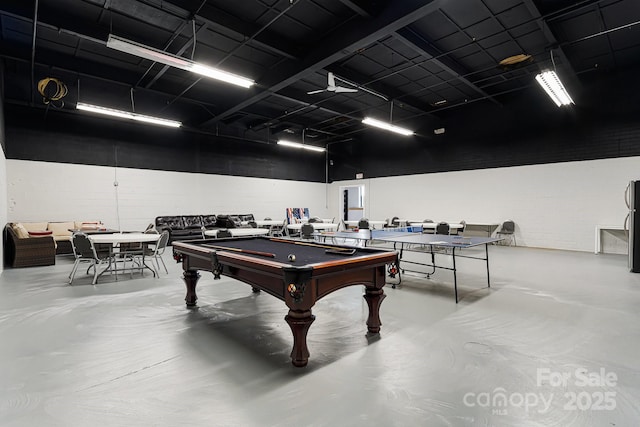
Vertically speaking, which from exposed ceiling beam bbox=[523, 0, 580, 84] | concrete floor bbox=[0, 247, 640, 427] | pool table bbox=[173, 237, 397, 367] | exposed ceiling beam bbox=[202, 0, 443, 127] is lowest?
concrete floor bbox=[0, 247, 640, 427]

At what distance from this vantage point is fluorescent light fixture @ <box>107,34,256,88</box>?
168 inches

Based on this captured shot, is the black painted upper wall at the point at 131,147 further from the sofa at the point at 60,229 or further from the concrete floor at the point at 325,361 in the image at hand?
the concrete floor at the point at 325,361

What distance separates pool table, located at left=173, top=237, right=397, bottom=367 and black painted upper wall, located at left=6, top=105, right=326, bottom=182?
293 inches

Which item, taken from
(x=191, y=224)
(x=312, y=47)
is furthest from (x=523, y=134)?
(x=191, y=224)

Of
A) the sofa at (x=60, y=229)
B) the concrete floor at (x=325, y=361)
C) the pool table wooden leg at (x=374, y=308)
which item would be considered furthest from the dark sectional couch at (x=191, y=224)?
the pool table wooden leg at (x=374, y=308)

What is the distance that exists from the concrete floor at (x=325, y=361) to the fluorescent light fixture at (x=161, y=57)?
3530 mm

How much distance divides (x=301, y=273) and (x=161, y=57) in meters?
4.52

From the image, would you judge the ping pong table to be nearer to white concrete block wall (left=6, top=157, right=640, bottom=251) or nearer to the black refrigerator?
the black refrigerator

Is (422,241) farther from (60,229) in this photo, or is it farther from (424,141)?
(60,229)

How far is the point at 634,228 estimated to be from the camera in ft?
17.9

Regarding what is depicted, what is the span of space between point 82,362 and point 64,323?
1.11m

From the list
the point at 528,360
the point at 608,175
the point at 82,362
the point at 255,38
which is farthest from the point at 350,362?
the point at 608,175

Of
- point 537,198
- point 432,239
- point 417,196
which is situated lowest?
point 432,239

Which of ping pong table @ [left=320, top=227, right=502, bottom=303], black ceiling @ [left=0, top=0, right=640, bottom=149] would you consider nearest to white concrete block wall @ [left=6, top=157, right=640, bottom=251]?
black ceiling @ [left=0, top=0, right=640, bottom=149]
